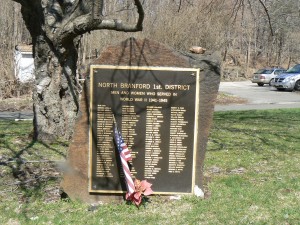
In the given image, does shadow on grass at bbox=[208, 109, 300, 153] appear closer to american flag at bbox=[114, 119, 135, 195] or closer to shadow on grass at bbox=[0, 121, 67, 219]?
shadow on grass at bbox=[0, 121, 67, 219]

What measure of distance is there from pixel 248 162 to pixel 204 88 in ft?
8.62

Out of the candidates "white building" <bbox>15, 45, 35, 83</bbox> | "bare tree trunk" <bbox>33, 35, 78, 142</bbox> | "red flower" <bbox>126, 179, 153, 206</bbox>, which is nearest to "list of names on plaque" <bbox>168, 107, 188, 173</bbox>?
"red flower" <bbox>126, 179, 153, 206</bbox>

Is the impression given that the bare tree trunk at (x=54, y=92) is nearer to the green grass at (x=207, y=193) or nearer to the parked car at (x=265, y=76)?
the green grass at (x=207, y=193)

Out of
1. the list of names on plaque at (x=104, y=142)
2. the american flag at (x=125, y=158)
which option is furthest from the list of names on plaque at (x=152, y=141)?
the list of names on plaque at (x=104, y=142)

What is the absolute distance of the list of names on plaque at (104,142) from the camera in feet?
17.5

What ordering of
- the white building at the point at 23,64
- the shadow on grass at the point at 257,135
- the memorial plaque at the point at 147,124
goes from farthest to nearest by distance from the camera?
1. the white building at the point at 23,64
2. the shadow on grass at the point at 257,135
3. the memorial plaque at the point at 147,124

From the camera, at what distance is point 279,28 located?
54.4m

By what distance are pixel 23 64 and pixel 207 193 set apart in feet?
88.8

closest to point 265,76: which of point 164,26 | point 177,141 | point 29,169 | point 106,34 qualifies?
point 164,26

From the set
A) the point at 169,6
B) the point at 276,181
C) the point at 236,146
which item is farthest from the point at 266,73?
the point at 276,181

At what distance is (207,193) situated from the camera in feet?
18.9

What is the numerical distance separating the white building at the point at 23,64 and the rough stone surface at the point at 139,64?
21479 millimetres

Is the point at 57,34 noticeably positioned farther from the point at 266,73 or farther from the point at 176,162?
the point at 266,73

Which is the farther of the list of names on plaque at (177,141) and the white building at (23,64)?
the white building at (23,64)
